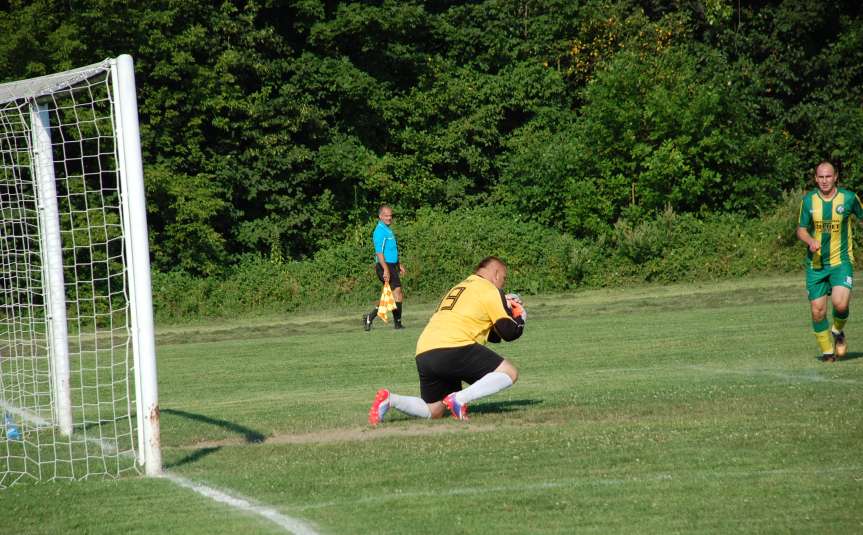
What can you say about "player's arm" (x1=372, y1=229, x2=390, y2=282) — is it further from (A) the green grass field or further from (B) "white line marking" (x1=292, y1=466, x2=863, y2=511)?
A: (B) "white line marking" (x1=292, y1=466, x2=863, y2=511)

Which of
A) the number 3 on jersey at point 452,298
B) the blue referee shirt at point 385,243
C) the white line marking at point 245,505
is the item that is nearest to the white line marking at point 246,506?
the white line marking at point 245,505

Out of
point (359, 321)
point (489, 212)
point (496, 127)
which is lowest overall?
point (359, 321)

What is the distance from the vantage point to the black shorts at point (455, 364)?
9.82m

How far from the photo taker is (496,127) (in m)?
37.2

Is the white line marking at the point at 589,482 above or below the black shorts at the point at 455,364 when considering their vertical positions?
below

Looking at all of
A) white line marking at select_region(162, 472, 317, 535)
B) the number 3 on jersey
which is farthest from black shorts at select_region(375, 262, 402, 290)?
white line marking at select_region(162, 472, 317, 535)

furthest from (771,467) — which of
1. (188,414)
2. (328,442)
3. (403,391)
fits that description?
(188,414)

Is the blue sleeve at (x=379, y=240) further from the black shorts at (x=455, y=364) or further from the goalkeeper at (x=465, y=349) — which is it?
the black shorts at (x=455, y=364)

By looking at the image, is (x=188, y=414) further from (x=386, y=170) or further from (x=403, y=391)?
(x=386, y=170)

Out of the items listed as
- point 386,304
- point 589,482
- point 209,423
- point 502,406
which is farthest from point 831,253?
point 386,304

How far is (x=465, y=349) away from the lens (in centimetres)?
983

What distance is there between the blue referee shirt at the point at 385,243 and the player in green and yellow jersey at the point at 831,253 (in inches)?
383

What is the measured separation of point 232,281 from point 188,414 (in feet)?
60.3

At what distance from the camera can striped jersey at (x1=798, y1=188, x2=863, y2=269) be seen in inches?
510
